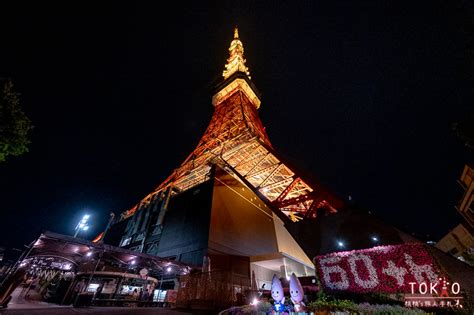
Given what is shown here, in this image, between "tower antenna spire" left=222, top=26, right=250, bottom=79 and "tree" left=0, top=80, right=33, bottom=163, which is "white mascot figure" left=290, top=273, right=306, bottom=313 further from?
"tower antenna spire" left=222, top=26, right=250, bottom=79

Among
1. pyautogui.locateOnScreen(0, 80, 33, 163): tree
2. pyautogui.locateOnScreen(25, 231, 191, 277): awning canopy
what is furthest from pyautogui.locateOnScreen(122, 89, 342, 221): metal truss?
pyautogui.locateOnScreen(0, 80, 33, 163): tree

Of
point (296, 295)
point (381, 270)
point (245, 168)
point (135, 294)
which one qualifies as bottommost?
point (296, 295)

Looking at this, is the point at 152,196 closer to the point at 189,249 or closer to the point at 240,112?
the point at 189,249

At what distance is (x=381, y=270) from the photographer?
21.7 ft

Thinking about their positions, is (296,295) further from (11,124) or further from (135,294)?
(135,294)

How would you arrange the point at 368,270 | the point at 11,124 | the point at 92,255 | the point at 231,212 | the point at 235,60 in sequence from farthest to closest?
the point at 235,60
the point at 231,212
the point at 92,255
the point at 11,124
the point at 368,270

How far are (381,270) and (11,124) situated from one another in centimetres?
1451

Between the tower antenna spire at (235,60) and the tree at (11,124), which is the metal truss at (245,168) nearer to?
the tree at (11,124)

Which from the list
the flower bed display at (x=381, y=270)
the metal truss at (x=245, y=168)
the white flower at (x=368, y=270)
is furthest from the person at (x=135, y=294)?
the white flower at (x=368, y=270)

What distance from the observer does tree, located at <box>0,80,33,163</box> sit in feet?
26.1

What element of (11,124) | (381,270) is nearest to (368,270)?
(381,270)

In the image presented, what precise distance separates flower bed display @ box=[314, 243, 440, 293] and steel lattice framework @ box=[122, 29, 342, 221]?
531 cm

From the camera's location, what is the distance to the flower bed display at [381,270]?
19.8 feet

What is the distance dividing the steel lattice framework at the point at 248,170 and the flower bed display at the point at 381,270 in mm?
5315
